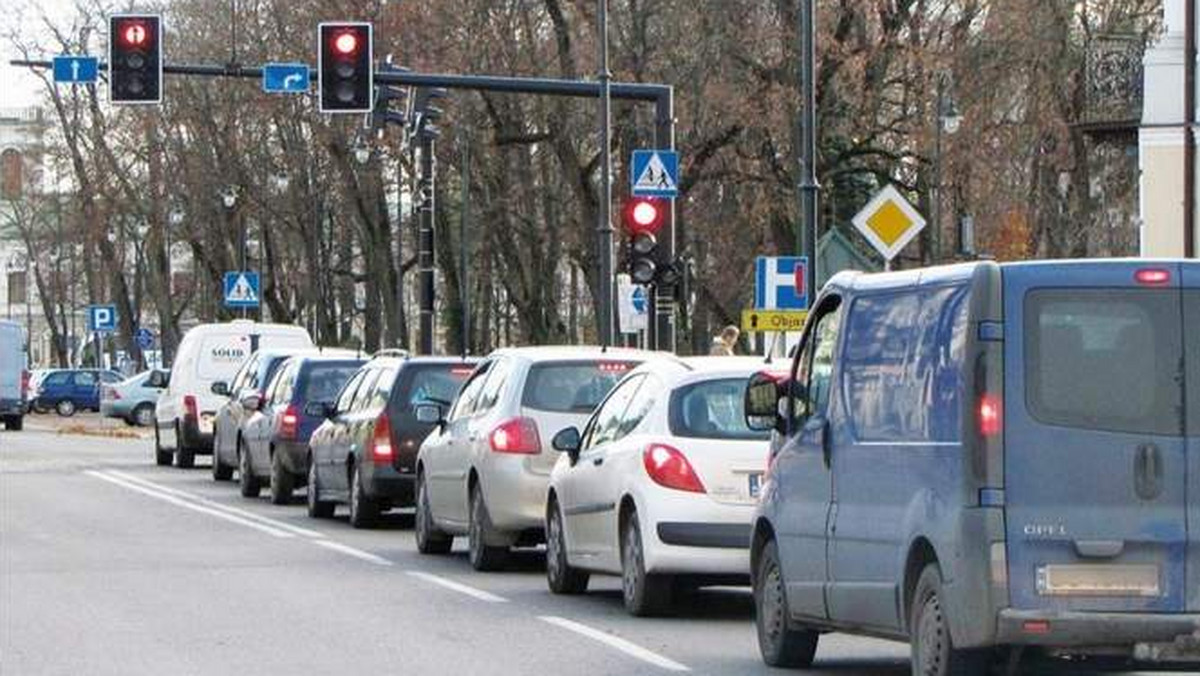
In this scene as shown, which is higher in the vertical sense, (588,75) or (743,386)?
(588,75)

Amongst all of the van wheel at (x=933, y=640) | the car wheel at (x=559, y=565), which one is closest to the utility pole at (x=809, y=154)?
the car wheel at (x=559, y=565)

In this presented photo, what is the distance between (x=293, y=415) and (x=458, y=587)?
11579 mm

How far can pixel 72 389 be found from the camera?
92.9 meters

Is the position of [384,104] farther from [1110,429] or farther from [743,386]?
[1110,429]

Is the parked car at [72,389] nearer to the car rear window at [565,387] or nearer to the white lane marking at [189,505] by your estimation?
the white lane marking at [189,505]

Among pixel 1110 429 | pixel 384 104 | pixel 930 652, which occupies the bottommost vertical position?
pixel 930 652

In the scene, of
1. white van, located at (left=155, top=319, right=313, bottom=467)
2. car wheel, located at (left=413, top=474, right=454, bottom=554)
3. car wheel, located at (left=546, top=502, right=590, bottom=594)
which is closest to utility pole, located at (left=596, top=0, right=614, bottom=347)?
white van, located at (left=155, top=319, right=313, bottom=467)

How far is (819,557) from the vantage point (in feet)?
45.5

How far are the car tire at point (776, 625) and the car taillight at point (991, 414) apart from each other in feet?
9.14

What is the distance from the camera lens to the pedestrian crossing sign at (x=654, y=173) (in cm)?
3541

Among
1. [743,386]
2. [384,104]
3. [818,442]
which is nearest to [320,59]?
[384,104]

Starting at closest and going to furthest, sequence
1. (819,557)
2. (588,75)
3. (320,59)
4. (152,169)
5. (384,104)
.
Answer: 1. (819,557)
2. (320,59)
3. (384,104)
4. (588,75)
5. (152,169)

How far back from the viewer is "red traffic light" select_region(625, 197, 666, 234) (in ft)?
116

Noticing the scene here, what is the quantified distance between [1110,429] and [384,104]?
29497 mm
